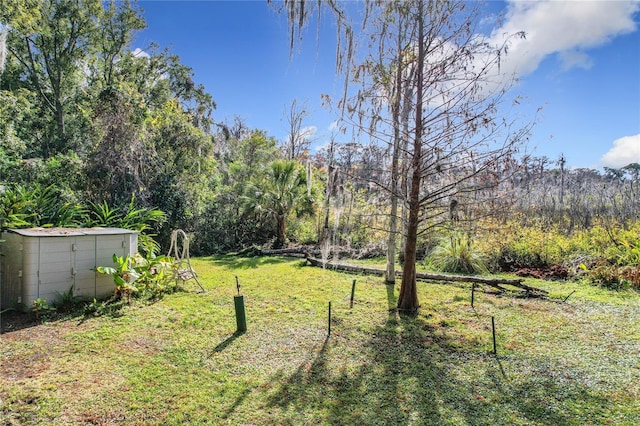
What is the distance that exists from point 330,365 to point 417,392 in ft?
2.70

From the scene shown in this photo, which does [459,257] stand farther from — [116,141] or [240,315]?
[116,141]

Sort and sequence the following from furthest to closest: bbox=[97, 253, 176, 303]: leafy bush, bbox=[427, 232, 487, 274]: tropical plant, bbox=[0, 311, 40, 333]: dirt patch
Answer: bbox=[427, 232, 487, 274]: tropical plant < bbox=[97, 253, 176, 303]: leafy bush < bbox=[0, 311, 40, 333]: dirt patch

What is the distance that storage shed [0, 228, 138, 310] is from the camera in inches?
162

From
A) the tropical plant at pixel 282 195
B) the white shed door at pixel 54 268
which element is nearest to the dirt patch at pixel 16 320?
the white shed door at pixel 54 268

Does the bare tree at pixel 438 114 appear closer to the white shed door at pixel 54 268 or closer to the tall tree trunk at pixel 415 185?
the tall tree trunk at pixel 415 185

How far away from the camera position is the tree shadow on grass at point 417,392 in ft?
7.47

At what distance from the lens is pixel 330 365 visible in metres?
3.05

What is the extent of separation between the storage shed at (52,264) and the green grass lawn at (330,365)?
1.90 ft

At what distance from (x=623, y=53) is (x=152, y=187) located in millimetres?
10184

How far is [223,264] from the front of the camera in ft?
26.9

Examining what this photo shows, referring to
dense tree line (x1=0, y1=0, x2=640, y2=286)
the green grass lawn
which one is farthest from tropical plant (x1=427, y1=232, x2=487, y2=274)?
the green grass lawn

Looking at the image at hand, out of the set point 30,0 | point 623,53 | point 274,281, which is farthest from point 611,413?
point 30,0

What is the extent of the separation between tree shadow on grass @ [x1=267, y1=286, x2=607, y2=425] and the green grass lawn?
0.01 metres

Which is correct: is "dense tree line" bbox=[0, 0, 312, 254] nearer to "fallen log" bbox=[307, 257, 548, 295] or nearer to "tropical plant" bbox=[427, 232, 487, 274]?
"fallen log" bbox=[307, 257, 548, 295]
